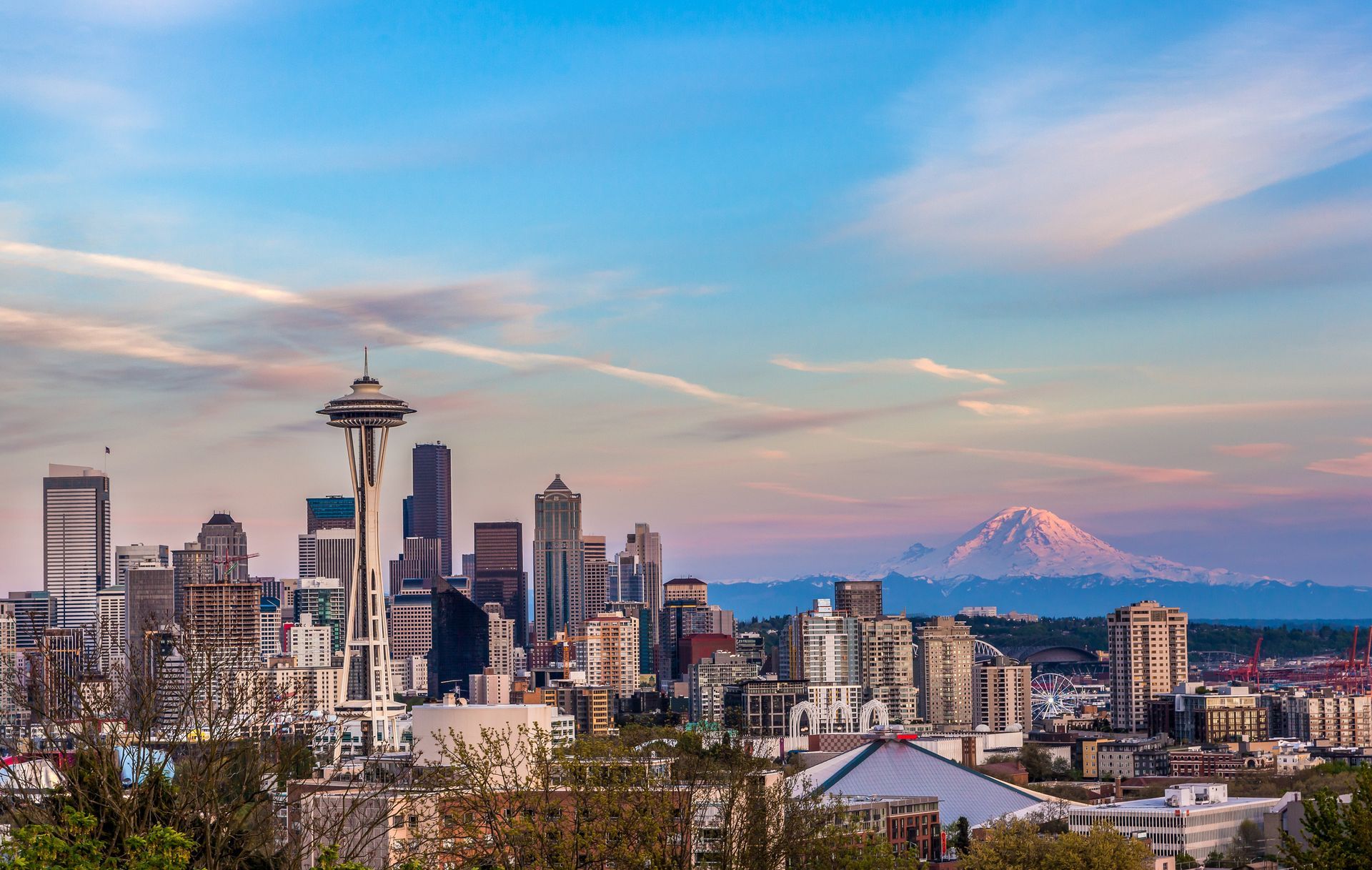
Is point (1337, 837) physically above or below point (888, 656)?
below

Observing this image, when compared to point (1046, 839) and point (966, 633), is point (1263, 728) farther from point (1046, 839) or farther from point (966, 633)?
point (1046, 839)

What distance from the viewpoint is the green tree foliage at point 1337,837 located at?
1005 inches

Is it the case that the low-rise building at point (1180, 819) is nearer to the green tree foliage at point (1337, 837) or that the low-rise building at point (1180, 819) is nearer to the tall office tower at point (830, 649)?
the green tree foliage at point (1337, 837)

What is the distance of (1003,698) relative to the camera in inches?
6535

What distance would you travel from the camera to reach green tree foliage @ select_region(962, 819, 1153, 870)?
47906mm

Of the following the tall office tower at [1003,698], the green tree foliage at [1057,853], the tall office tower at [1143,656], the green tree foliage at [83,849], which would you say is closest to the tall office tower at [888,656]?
the tall office tower at [1003,698]

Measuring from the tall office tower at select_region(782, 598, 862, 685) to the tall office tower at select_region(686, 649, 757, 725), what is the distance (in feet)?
16.7

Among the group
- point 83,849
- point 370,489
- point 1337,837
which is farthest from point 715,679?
point 83,849

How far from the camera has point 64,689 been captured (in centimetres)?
2581

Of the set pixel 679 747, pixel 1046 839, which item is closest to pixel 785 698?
pixel 1046 839

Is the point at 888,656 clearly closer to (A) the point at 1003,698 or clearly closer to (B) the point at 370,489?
(A) the point at 1003,698

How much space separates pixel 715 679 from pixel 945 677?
20547mm

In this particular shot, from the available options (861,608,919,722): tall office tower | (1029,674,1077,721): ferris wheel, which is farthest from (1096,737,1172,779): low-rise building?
(861,608,919,722): tall office tower

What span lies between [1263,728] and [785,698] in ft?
111
